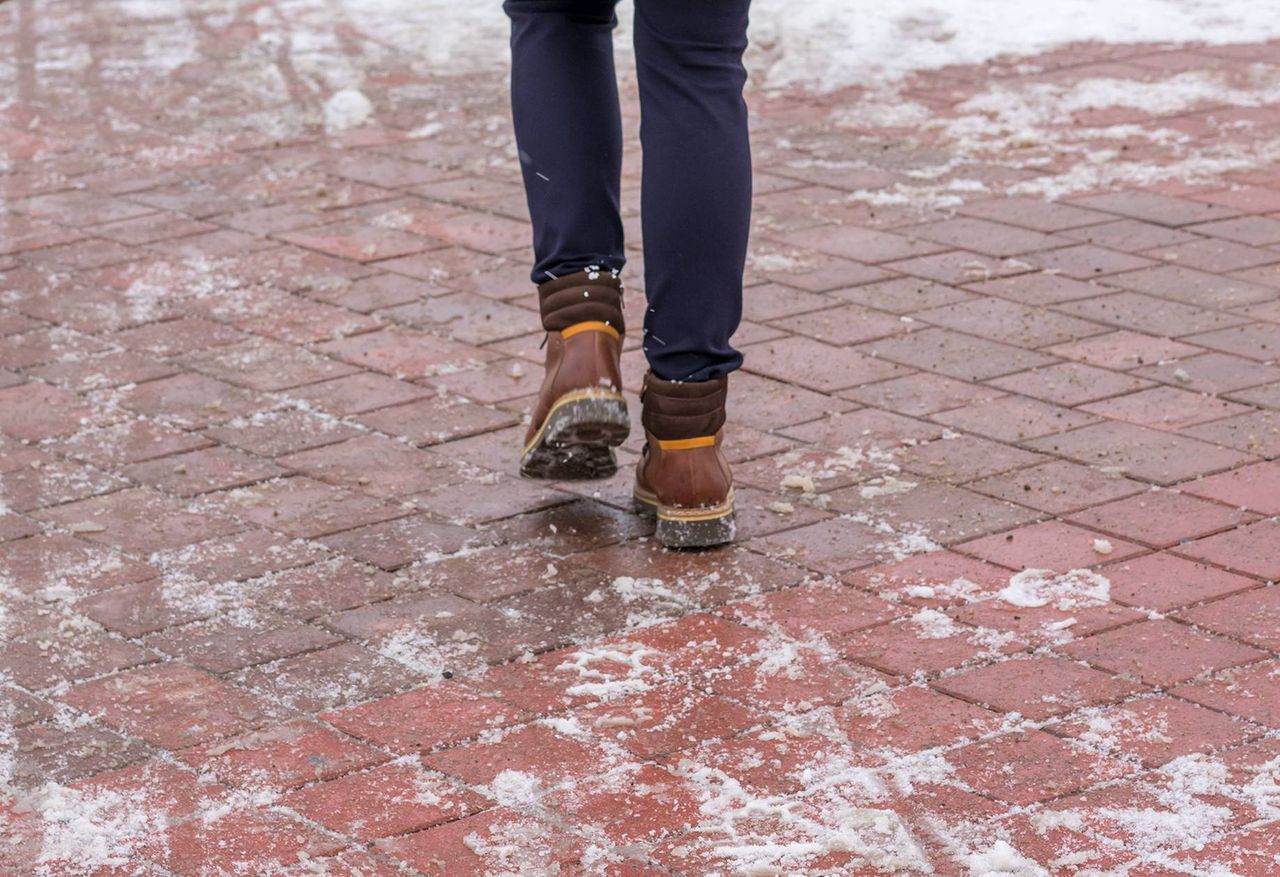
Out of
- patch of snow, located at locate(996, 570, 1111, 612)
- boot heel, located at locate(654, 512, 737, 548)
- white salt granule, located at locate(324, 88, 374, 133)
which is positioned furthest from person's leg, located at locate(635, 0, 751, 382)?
white salt granule, located at locate(324, 88, 374, 133)

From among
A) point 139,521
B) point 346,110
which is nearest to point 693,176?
point 139,521

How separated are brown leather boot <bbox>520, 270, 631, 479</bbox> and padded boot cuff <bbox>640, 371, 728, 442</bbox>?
0.07 m

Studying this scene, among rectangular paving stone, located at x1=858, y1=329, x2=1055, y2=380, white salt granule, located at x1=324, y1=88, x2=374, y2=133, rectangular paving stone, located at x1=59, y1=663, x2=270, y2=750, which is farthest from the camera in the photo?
white salt granule, located at x1=324, y1=88, x2=374, y2=133

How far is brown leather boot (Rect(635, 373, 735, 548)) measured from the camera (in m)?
3.08

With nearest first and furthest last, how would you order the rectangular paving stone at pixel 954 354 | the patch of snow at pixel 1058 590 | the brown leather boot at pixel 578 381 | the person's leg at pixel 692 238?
the patch of snow at pixel 1058 590 → the person's leg at pixel 692 238 → the brown leather boot at pixel 578 381 → the rectangular paving stone at pixel 954 354

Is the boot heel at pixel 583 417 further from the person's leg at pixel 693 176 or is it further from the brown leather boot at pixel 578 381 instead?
the person's leg at pixel 693 176

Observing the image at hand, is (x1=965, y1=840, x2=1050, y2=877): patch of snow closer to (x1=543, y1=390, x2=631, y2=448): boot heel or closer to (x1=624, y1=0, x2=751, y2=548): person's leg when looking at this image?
(x1=624, y1=0, x2=751, y2=548): person's leg

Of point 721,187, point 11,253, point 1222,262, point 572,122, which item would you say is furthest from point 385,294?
point 1222,262

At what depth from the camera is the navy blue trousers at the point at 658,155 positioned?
9.79ft

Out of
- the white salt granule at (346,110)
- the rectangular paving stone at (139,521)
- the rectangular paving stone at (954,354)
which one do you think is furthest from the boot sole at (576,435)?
the white salt granule at (346,110)

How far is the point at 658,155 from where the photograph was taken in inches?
119

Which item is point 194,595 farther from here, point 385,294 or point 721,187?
point 385,294

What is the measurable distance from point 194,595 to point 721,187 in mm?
998

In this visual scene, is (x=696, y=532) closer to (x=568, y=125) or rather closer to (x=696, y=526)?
(x=696, y=526)
